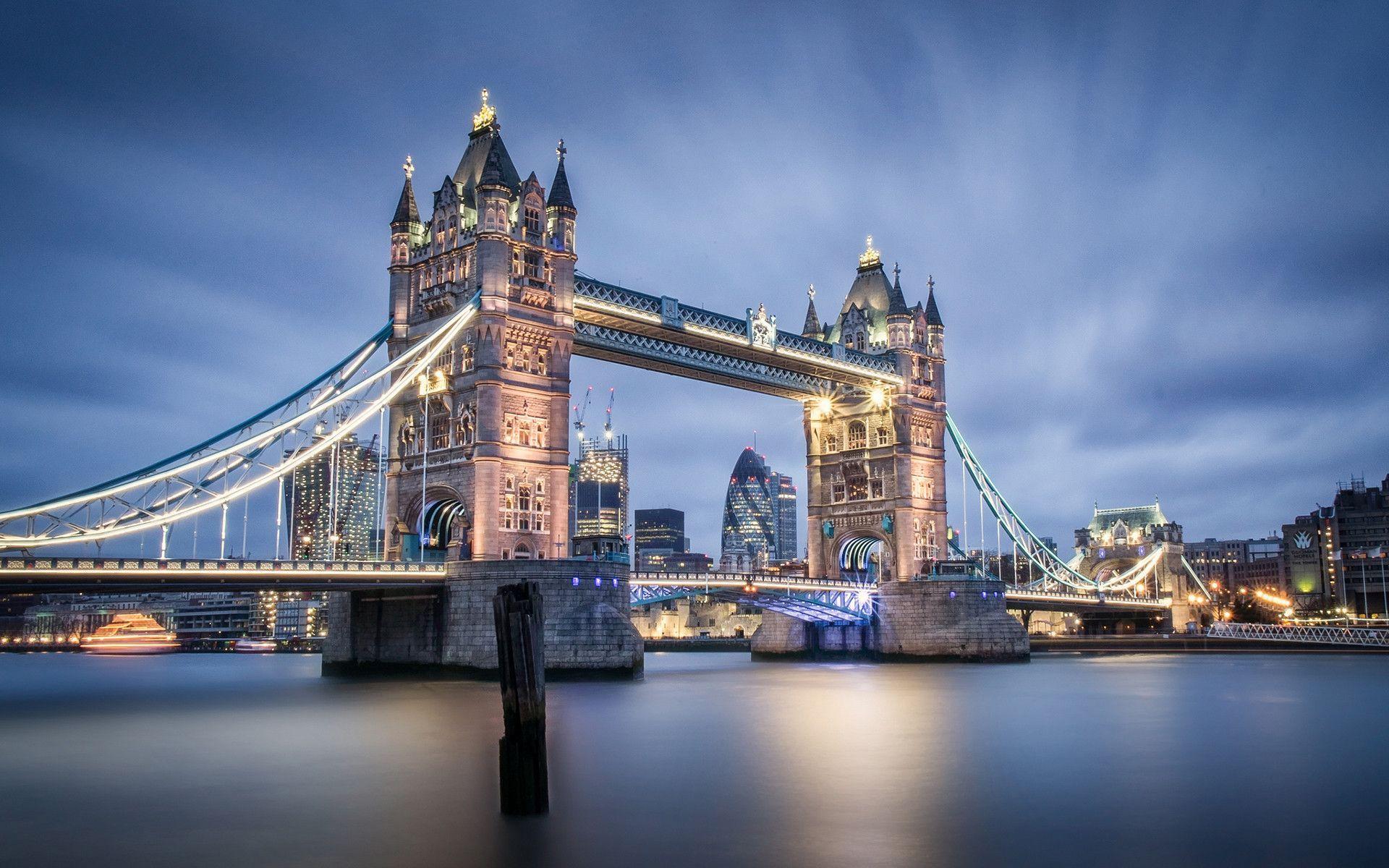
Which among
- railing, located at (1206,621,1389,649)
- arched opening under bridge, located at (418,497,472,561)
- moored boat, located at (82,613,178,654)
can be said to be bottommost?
moored boat, located at (82,613,178,654)

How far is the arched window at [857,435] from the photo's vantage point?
73125 mm

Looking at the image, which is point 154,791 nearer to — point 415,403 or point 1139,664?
point 415,403

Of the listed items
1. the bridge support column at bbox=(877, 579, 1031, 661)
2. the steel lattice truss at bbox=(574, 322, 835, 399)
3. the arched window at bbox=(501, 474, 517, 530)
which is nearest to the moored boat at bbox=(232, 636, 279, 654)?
the steel lattice truss at bbox=(574, 322, 835, 399)

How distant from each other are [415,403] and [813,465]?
102ft

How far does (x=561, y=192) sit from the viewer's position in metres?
52.6

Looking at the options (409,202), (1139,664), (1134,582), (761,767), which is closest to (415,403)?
(409,202)

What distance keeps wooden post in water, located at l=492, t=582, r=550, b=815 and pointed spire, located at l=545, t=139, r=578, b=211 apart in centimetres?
3524

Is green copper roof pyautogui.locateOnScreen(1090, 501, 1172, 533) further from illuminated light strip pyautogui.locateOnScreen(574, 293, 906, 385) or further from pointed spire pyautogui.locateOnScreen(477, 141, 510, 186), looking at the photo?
pointed spire pyautogui.locateOnScreen(477, 141, 510, 186)

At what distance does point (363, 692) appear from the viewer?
41.8m

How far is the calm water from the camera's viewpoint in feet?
56.0

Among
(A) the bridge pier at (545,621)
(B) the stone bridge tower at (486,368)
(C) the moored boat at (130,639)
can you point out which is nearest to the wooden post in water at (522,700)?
(A) the bridge pier at (545,621)

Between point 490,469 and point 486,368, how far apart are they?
4.16 m

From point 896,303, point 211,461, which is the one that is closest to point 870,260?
point 896,303

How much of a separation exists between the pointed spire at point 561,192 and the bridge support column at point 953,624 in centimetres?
2990
